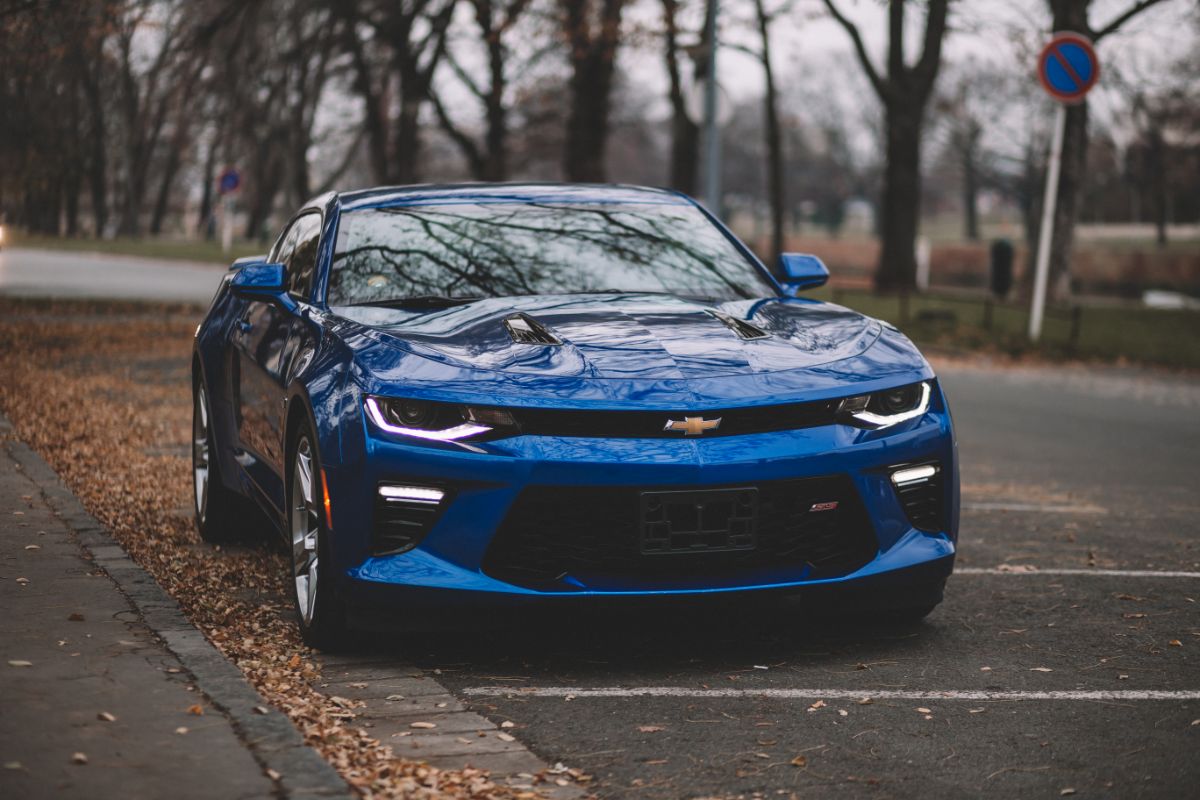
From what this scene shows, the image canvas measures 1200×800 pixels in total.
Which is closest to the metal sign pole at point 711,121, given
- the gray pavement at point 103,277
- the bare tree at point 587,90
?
the bare tree at point 587,90

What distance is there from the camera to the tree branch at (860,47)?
1178 inches

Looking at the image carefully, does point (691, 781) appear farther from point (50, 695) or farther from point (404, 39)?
point (404, 39)

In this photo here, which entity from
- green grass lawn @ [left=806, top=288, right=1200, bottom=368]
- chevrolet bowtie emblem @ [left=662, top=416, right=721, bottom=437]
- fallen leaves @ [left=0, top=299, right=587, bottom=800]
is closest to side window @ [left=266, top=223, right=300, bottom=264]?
fallen leaves @ [left=0, top=299, right=587, bottom=800]

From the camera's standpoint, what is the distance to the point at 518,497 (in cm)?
501

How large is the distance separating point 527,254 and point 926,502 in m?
1.84

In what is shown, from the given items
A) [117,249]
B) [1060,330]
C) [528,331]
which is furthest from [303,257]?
[117,249]

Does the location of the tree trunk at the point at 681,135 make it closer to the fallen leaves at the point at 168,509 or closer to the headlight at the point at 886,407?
the fallen leaves at the point at 168,509

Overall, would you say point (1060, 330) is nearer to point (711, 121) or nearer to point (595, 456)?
point (711, 121)

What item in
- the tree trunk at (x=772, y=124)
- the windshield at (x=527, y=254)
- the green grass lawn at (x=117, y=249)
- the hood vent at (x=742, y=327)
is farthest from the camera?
the green grass lawn at (x=117, y=249)

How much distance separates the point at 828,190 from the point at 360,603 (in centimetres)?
11349

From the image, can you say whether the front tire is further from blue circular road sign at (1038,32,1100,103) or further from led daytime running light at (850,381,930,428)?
blue circular road sign at (1038,32,1100,103)

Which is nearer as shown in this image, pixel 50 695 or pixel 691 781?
pixel 691 781

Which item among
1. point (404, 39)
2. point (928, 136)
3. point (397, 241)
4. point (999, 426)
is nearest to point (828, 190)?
point (928, 136)

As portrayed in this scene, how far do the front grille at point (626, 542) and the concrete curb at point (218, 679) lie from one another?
0.84 metres
